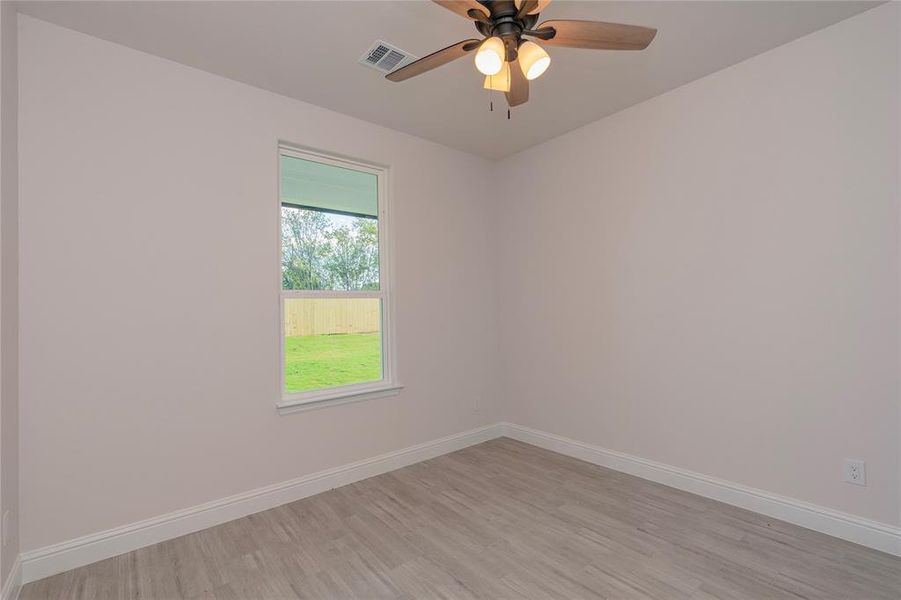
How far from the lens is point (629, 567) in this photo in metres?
2.10

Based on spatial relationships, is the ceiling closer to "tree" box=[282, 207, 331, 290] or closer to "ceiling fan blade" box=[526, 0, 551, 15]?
"ceiling fan blade" box=[526, 0, 551, 15]

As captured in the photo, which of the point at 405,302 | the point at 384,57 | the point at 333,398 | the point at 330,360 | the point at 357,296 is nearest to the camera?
the point at 384,57

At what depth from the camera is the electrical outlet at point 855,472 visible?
2.25 metres

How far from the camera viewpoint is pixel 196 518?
2508 mm

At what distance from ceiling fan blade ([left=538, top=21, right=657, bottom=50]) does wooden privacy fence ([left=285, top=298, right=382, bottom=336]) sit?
2.27m

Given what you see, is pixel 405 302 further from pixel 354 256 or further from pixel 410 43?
pixel 410 43

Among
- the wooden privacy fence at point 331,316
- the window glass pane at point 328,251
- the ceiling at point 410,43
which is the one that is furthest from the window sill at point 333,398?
the ceiling at point 410,43

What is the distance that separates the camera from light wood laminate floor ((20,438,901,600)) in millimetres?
1955

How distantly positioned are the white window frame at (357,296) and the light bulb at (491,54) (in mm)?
1774

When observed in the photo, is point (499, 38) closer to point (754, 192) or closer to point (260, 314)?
point (754, 192)

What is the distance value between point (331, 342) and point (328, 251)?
2.29 ft

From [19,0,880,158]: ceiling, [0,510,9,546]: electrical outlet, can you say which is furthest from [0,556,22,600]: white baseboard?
[19,0,880,158]: ceiling

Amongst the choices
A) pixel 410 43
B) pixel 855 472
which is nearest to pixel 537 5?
pixel 410 43

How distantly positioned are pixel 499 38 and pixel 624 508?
8.93ft
